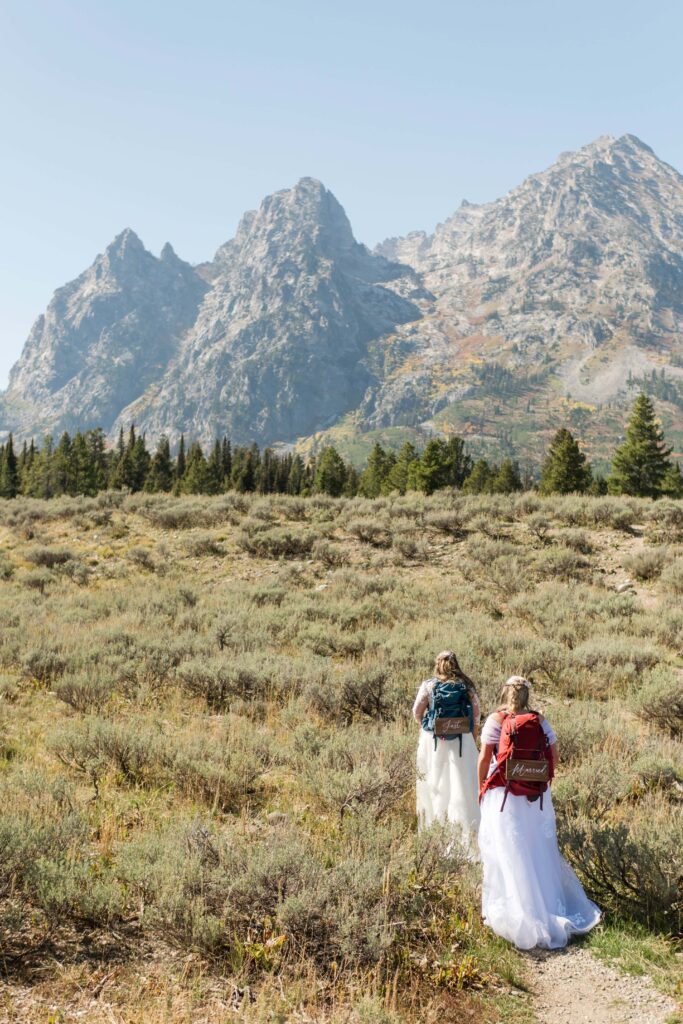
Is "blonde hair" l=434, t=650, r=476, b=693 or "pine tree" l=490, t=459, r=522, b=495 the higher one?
"pine tree" l=490, t=459, r=522, b=495

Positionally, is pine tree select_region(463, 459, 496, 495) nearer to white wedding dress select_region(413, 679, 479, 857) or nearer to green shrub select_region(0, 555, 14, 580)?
green shrub select_region(0, 555, 14, 580)

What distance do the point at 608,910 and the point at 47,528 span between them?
2555cm

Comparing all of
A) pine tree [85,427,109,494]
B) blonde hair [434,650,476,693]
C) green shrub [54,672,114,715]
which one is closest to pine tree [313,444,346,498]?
pine tree [85,427,109,494]

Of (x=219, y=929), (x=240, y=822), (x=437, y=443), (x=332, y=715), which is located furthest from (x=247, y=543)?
(x=437, y=443)

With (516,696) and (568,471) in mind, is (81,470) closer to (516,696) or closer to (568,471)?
(568,471)

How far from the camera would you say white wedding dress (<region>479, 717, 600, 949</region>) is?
13.4 ft

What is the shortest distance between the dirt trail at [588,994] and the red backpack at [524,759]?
3.25ft

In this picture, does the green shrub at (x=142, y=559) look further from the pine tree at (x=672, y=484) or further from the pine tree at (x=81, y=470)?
the pine tree at (x=81, y=470)

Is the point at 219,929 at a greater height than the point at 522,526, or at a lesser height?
lesser

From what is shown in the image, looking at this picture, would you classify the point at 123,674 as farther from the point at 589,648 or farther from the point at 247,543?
the point at 247,543

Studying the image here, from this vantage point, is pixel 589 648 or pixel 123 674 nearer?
pixel 123 674

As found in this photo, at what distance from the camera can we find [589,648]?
980 centimetres

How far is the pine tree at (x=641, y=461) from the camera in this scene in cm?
5116

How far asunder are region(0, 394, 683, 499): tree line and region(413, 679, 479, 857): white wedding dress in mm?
45346
